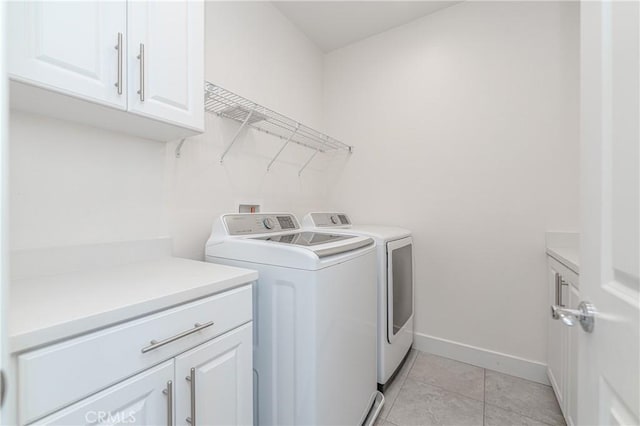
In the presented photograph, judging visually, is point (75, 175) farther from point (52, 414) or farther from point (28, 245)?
point (52, 414)

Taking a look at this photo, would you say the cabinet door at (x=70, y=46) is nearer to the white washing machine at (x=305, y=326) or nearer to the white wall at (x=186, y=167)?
the white wall at (x=186, y=167)

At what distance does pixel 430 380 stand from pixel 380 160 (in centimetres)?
177

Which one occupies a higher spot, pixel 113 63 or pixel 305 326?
pixel 113 63

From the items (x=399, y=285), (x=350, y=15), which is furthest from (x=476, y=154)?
(x=350, y=15)

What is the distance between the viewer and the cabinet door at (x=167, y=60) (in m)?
0.98

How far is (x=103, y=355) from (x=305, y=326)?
2.16ft

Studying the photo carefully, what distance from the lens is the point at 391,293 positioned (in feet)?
5.89

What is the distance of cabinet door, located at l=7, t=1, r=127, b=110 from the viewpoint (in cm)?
73

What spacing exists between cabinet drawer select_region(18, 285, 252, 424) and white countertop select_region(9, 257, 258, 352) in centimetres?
3

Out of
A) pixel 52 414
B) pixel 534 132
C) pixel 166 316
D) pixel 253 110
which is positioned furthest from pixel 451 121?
pixel 52 414

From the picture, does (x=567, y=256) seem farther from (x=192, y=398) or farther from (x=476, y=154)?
(x=192, y=398)

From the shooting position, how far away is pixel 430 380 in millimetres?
1899

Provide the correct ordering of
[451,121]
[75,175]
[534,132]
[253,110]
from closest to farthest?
[75,175] < [253,110] < [534,132] < [451,121]

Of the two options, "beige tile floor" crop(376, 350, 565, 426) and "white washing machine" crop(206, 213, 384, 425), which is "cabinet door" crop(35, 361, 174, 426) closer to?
"white washing machine" crop(206, 213, 384, 425)
